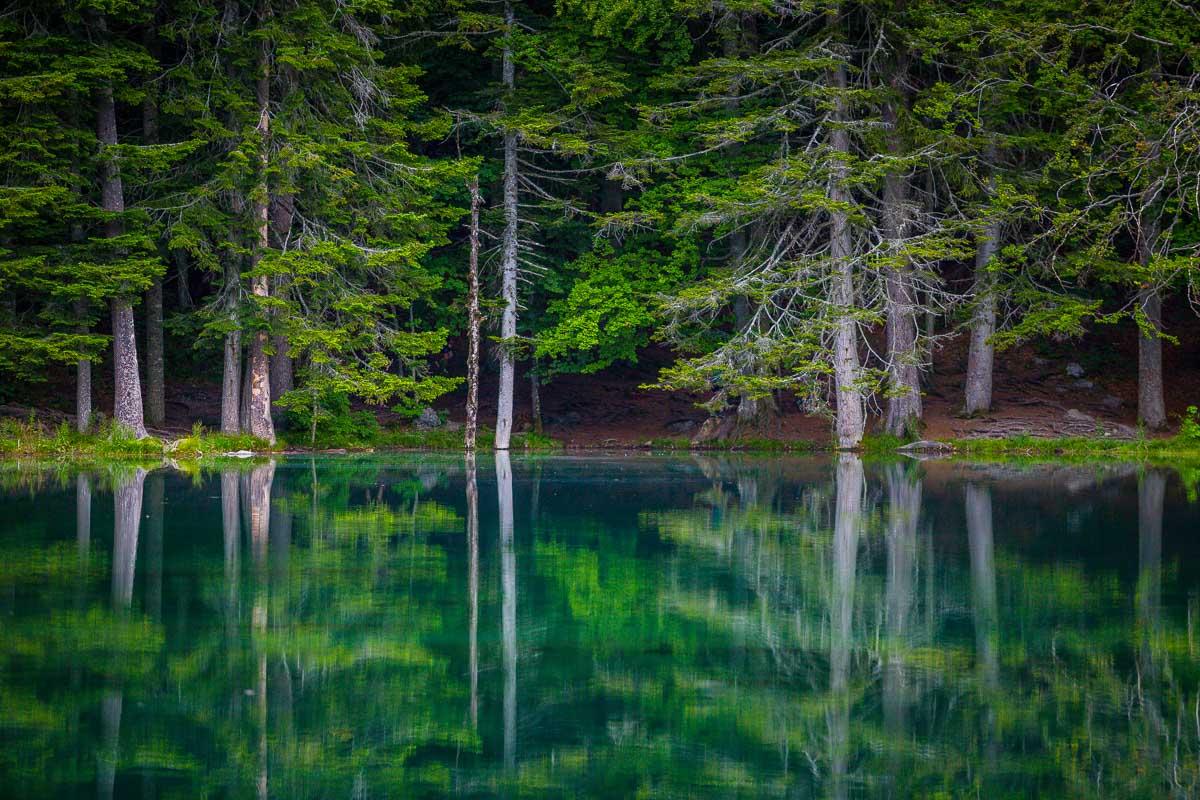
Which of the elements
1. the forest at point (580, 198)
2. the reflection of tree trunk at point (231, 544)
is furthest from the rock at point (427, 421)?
the reflection of tree trunk at point (231, 544)

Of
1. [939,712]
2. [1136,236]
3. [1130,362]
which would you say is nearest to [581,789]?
[939,712]

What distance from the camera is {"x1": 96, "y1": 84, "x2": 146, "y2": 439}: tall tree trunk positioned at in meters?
27.5

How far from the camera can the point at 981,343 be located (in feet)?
106

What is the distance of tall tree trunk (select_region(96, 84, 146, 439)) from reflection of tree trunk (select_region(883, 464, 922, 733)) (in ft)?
54.1

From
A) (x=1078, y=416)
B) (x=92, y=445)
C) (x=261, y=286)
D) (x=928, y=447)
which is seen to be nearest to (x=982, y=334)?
(x=1078, y=416)

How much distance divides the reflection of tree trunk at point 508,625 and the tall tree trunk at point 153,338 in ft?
51.5

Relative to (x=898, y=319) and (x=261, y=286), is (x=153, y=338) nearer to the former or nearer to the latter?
(x=261, y=286)

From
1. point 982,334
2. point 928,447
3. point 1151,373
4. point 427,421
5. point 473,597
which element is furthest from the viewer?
point 427,421

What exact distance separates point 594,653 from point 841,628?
2016 mm

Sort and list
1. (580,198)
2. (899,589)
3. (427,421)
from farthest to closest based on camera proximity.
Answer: (580,198) → (427,421) → (899,589)

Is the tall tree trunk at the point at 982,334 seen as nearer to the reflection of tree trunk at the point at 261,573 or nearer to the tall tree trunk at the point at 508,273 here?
the tall tree trunk at the point at 508,273

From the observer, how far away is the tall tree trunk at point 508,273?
33031 mm

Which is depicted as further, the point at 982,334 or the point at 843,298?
the point at 982,334

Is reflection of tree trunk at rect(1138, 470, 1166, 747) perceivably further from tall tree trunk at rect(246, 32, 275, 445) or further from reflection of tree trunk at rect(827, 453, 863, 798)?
tall tree trunk at rect(246, 32, 275, 445)
